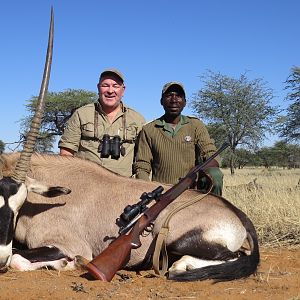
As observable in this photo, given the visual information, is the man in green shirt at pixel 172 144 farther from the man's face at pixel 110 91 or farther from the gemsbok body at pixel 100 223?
the gemsbok body at pixel 100 223

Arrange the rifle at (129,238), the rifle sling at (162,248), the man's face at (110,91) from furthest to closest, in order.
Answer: the man's face at (110,91), the rifle sling at (162,248), the rifle at (129,238)

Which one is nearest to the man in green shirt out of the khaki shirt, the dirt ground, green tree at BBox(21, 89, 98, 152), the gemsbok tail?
the khaki shirt

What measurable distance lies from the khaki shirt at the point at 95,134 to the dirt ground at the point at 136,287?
1892 millimetres

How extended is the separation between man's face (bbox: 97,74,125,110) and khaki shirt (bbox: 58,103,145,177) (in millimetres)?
124

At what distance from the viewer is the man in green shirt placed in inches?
225

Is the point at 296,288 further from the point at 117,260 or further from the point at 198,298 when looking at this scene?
the point at 117,260

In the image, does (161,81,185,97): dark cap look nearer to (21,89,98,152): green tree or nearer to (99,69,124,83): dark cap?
(99,69,124,83): dark cap

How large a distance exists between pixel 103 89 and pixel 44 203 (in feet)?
6.27

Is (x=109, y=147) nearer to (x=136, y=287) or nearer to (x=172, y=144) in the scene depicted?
(x=172, y=144)

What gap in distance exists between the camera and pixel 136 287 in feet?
11.6

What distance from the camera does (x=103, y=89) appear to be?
18.7 feet

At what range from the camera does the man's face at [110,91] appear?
5703mm

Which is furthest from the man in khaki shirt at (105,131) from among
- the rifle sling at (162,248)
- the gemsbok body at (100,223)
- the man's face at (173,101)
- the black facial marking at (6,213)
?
the black facial marking at (6,213)

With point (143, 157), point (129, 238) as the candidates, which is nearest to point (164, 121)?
point (143, 157)
